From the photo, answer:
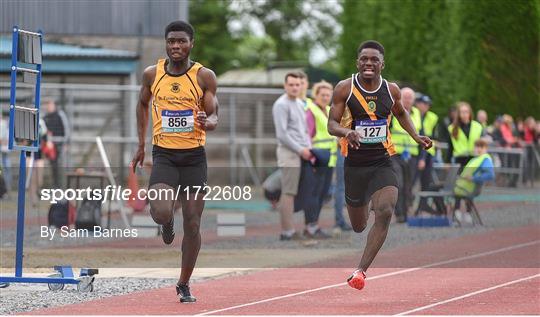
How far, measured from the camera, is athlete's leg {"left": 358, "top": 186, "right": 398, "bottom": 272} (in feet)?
38.6

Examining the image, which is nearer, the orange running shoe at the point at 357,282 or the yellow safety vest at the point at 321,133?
the orange running shoe at the point at 357,282

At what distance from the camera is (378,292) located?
40.3 feet

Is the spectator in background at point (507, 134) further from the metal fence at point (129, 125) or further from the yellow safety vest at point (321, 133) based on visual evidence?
the yellow safety vest at point (321, 133)

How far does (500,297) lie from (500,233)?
7.72 meters

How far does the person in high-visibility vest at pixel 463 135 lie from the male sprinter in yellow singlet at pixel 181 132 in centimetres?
1070

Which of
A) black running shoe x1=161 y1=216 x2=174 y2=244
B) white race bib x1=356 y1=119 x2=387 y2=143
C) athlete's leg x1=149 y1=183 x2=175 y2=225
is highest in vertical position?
white race bib x1=356 y1=119 x2=387 y2=143

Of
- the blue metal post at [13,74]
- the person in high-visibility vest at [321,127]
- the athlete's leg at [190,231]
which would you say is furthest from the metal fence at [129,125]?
the athlete's leg at [190,231]

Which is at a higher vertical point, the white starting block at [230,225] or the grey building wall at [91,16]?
the grey building wall at [91,16]

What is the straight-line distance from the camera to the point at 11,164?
28078mm

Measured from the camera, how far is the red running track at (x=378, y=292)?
35.9 feet

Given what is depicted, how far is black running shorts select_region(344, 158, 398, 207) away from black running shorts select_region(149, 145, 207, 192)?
1.30 metres

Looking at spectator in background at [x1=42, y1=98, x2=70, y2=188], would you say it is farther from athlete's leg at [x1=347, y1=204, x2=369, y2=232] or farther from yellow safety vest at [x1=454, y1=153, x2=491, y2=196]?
athlete's leg at [x1=347, y1=204, x2=369, y2=232]

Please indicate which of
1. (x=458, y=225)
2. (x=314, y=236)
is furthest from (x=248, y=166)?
(x=314, y=236)
